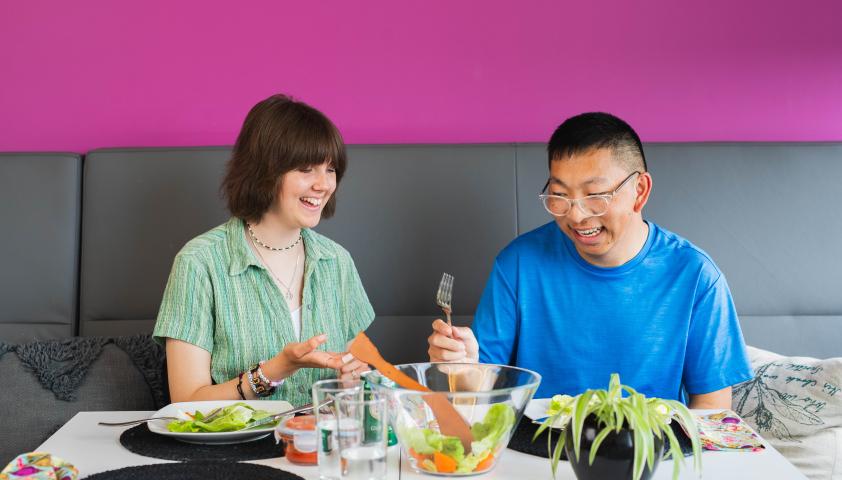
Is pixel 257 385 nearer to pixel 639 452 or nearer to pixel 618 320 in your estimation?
pixel 618 320

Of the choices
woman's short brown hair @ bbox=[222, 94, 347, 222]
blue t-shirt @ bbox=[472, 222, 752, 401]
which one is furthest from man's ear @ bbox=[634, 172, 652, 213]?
woman's short brown hair @ bbox=[222, 94, 347, 222]

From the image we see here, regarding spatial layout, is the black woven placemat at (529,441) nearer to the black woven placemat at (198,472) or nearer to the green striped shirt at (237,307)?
the black woven placemat at (198,472)

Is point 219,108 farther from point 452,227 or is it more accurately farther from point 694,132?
point 694,132

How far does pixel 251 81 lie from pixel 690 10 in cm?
132

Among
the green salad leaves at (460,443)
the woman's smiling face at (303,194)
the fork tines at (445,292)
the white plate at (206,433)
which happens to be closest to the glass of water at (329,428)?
the green salad leaves at (460,443)

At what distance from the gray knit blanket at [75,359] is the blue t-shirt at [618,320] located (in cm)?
80

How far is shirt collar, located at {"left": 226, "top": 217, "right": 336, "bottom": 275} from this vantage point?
182cm

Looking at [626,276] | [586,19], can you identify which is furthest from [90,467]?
[586,19]

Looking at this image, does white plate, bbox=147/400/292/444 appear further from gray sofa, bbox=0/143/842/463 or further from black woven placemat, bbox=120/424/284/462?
gray sofa, bbox=0/143/842/463

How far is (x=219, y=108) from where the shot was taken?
8.11 feet

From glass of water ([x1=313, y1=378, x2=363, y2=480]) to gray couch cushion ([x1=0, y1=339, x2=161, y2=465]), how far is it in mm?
1116

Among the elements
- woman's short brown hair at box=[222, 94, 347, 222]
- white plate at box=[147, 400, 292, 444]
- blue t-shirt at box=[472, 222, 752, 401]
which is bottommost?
white plate at box=[147, 400, 292, 444]

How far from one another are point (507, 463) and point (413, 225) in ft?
3.97

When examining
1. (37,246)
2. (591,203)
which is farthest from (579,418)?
(37,246)
